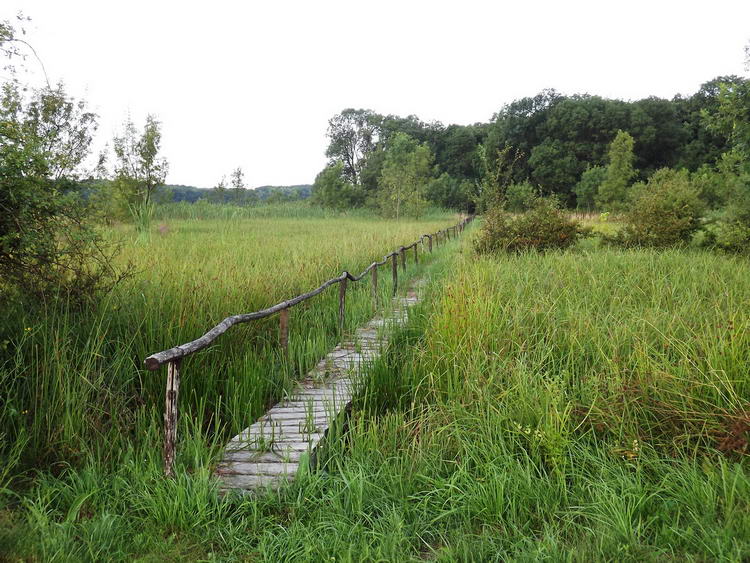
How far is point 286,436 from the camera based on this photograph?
340 centimetres

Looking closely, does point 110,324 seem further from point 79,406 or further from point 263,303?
point 263,303

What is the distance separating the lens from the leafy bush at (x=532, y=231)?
12.1 m

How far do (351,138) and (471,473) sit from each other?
7752 cm

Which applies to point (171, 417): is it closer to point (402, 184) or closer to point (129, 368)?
point (129, 368)

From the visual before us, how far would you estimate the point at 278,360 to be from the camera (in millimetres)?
4852

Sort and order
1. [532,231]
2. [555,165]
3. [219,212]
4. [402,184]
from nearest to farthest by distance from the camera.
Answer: [532,231], [219,212], [402,184], [555,165]

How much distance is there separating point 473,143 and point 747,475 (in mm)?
69513

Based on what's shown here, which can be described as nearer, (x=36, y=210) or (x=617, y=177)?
(x=36, y=210)

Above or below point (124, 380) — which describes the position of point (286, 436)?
below

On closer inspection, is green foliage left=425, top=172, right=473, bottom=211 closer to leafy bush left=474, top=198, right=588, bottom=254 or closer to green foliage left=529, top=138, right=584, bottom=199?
green foliage left=529, top=138, right=584, bottom=199

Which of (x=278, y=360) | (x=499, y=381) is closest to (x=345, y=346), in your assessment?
(x=278, y=360)

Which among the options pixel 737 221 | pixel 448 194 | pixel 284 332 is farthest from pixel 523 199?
pixel 448 194

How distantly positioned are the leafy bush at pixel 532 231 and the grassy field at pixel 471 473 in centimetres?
763

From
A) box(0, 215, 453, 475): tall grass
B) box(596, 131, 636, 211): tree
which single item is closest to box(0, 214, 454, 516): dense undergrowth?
box(0, 215, 453, 475): tall grass
